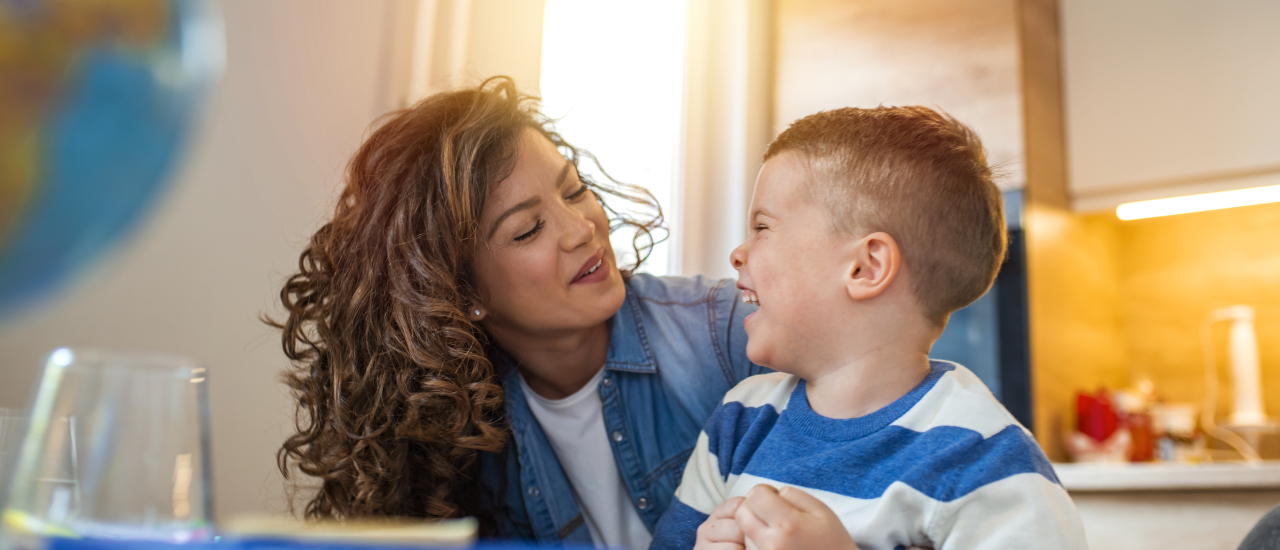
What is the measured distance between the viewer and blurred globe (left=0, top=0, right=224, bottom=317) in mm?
392

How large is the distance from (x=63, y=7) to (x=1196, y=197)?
2807 mm

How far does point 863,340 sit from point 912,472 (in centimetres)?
18

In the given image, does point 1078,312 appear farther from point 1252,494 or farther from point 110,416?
point 110,416

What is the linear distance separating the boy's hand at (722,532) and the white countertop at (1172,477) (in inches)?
51.0

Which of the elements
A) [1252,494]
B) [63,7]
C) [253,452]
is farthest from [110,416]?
[1252,494]

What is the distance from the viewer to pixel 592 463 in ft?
4.00

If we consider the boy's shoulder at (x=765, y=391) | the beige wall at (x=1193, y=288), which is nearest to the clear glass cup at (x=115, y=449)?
the boy's shoulder at (x=765, y=391)

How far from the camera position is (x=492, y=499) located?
1.22 m

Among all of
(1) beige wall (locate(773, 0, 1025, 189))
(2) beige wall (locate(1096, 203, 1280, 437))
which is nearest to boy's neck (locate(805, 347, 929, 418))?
(1) beige wall (locate(773, 0, 1025, 189))

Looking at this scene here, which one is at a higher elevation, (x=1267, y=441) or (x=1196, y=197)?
(x=1196, y=197)

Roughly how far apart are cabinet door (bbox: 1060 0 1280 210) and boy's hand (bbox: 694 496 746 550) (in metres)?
2.22

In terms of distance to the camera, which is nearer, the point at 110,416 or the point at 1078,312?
the point at 110,416

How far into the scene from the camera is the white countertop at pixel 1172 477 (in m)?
1.78

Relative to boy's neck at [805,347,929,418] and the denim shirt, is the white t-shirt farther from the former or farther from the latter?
boy's neck at [805,347,929,418]
